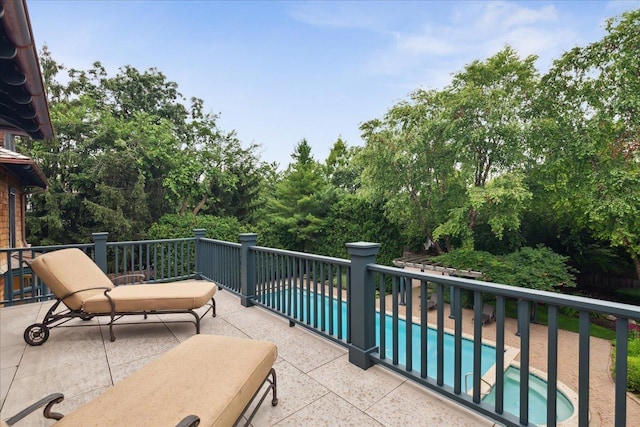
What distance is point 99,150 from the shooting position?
35.3 feet

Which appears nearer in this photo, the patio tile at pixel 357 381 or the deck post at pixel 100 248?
the patio tile at pixel 357 381

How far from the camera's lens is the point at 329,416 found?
2098mm

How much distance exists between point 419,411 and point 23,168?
27.4 feet

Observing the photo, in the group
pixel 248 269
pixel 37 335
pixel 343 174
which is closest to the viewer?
pixel 37 335

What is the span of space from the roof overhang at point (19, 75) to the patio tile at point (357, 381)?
117 inches

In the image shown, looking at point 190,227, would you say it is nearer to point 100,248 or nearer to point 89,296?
point 100,248

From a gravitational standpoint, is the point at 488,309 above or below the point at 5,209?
below

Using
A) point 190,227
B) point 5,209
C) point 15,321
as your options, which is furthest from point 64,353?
point 190,227

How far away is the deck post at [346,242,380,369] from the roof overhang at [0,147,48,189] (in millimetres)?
6155

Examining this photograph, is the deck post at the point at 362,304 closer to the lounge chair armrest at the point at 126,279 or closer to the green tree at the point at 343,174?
the lounge chair armrest at the point at 126,279

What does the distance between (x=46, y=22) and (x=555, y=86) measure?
470 inches

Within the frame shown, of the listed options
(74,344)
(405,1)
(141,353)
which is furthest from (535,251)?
(74,344)

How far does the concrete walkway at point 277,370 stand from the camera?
2.10m

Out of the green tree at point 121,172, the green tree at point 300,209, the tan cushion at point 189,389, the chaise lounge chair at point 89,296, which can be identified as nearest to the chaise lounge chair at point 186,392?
the tan cushion at point 189,389
